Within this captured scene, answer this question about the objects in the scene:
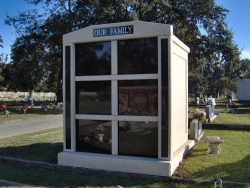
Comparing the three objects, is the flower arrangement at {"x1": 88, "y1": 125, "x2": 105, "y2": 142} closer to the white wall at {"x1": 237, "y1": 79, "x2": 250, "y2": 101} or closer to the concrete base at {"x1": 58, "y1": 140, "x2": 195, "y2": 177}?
the concrete base at {"x1": 58, "y1": 140, "x2": 195, "y2": 177}

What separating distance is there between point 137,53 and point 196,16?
2846 cm

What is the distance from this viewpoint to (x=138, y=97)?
21.9 ft

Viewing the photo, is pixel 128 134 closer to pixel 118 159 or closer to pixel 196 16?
pixel 118 159

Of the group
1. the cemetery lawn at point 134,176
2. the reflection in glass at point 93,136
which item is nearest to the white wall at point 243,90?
the cemetery lawn at point 134,176


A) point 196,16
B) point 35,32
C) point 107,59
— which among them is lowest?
point 107,59

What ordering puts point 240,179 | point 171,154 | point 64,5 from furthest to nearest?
A: point 64,5, point 171,154, point 240,179

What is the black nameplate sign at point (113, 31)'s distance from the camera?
663 centimetres

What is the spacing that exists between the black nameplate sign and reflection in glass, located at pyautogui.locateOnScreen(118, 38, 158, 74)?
9.2 inches

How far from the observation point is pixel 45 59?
31609 millimetres

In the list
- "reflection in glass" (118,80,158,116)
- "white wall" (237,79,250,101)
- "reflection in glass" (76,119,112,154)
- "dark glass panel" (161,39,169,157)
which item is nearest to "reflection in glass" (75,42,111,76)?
"reflection in glass" (118,80,158,116)

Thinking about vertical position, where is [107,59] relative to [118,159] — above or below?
above

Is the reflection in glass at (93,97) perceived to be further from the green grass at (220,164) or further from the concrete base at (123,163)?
the green grass at (220,164)

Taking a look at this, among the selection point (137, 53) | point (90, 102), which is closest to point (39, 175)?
point (90, 102)

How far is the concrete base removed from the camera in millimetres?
6119
